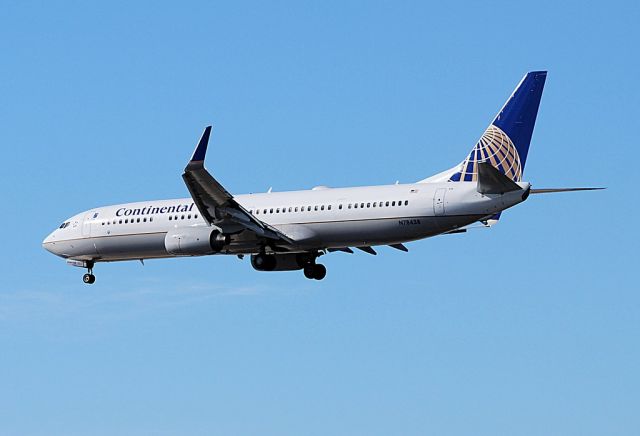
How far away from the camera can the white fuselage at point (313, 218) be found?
5300cm

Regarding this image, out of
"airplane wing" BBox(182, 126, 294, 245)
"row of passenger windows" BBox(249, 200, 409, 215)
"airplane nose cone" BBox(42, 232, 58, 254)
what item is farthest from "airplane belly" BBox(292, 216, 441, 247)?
"airplane nose cone" BBox(42, 232, 58, 254)

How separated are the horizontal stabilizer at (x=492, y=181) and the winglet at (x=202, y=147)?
10.4m

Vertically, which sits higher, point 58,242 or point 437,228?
point 58,242

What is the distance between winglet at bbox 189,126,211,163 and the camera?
52.1 meters

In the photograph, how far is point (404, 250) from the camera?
61781 mm

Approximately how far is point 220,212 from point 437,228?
8.88 meters

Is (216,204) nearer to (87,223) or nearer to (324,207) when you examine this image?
(324,207)

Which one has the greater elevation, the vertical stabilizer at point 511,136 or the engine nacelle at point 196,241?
the vertical stabilizer at point 511,136

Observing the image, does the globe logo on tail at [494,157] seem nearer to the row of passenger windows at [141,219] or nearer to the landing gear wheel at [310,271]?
the landing gear wheel at [310,271]

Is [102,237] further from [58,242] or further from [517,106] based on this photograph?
[517,106]

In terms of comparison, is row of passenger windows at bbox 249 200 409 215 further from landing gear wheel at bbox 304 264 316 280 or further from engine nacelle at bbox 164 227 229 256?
landing gear wheel at bbox 304 264 316 280

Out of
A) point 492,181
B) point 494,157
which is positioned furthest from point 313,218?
point 492,181

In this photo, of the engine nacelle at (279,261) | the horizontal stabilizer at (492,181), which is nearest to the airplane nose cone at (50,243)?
the engine nacelle at (279,261)

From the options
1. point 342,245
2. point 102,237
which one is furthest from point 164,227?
point 342,245
